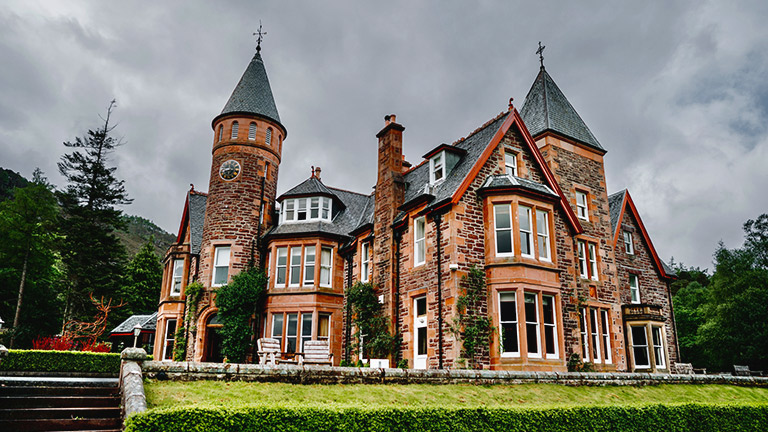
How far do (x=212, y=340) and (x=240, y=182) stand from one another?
817cm

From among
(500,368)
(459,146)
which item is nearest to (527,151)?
(459,146)

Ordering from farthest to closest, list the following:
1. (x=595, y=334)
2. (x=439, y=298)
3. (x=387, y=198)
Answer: (x=595, y=334), (x=387, y=198), (x=439, y=298)

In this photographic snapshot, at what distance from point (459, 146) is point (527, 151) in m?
2.94

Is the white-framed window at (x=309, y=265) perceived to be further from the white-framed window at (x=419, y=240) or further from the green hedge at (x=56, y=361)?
the green hedge at (x=56, y=361)

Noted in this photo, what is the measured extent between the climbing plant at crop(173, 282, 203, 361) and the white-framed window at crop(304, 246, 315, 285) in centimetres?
522

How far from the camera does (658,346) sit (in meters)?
25.6

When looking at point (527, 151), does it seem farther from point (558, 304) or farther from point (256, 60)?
point (256, 60)

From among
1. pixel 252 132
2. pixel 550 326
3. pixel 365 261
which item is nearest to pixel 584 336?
pixel 550 326

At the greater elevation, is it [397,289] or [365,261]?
[365,261]

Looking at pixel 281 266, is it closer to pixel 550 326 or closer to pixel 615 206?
pixel 550 326

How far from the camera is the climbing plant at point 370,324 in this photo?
19500 millimetres

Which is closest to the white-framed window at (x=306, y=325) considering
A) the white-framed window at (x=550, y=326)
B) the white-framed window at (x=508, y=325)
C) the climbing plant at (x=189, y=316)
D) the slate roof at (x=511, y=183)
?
the climbing plant at (x=189, y=316)

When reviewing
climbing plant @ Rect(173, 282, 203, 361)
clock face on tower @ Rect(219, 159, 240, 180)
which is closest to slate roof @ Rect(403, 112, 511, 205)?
clock face on tower @ Rect(219, 159, 240, 180)

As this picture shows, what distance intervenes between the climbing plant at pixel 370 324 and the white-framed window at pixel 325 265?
339cm
